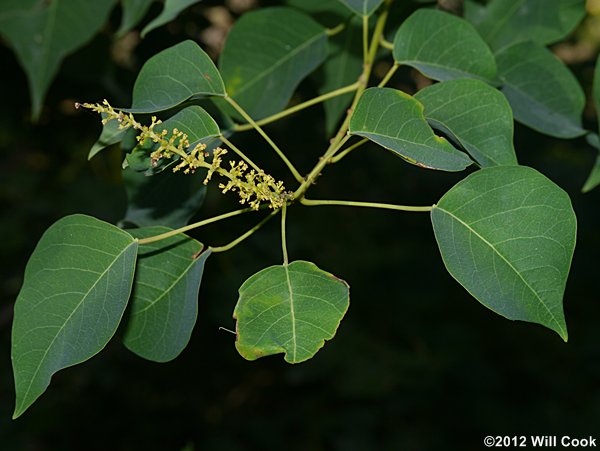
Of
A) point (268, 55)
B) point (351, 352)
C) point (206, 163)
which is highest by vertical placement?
point (206, 163)

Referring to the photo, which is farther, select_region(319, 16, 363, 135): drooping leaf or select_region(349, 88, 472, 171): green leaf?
select_region(319, 16, 363, 135): drooping leaf

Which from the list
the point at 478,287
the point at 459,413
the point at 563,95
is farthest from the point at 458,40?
the point at 459,413

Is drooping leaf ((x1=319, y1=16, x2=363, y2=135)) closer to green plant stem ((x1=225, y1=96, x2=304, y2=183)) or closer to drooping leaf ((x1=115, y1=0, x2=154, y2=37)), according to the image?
drooping leaf ((x1=115, y1=0, x2=154, y2=37))

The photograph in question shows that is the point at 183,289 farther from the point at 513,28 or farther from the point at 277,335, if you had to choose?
the point at 513,28

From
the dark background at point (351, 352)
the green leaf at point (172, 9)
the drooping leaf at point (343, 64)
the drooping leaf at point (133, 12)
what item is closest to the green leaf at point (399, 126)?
the green leaf at point (172, 9)

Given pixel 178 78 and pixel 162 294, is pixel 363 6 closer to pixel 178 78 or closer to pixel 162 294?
pixel 178 78

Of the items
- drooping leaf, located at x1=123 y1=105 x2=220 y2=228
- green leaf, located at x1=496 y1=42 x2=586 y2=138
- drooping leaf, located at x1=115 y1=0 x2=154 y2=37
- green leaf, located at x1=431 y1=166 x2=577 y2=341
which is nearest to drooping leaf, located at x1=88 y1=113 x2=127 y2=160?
drooping leaf, located at x1=123 y1=105 x2=220 y2=228

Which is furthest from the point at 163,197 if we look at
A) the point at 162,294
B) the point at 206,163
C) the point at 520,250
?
the point at 520,250

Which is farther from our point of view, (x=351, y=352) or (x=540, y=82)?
(x=351, y=352)
